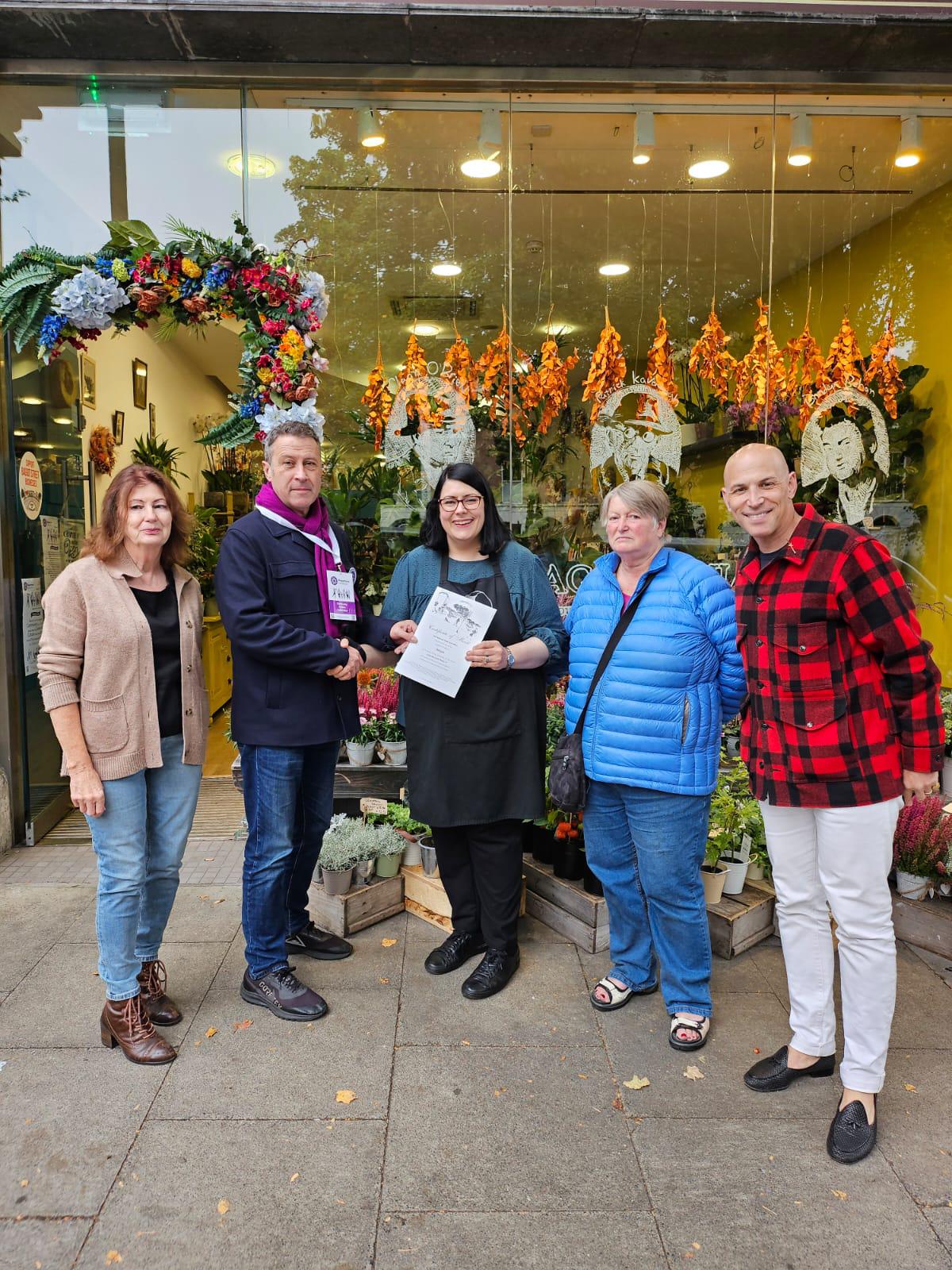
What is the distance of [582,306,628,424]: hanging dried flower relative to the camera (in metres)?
5.49

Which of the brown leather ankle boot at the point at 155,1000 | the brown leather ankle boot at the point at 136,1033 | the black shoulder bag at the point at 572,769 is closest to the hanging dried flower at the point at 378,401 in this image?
the black shoulder bag at the point at 572,769

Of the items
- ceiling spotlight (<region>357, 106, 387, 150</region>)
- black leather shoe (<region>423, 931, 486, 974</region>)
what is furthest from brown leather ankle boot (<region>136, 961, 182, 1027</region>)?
ceiling spotlight (<region>357, 106, 387, 150</region>)

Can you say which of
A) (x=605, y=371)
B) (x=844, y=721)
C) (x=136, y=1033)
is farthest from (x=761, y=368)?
(x=136, y=1033)

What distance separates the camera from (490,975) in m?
3.09

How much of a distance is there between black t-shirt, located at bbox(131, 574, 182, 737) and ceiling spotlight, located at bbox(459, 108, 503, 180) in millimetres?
3891

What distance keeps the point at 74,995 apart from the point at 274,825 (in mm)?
1114

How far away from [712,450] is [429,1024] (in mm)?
4175

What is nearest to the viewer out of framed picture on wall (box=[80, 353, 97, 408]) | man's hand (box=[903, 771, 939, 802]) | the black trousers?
man's hand (box=[903, 771, 939, 802])

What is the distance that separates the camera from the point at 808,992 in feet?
8.26

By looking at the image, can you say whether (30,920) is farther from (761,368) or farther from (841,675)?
(761,368)

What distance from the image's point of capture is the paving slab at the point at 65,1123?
2123 mm

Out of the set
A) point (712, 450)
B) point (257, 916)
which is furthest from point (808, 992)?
point (712, 450)

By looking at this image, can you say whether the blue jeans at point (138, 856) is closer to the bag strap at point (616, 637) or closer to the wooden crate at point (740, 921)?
the bag strap at point (616, 637)

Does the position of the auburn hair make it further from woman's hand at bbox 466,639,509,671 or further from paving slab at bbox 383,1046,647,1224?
paving slab at bbox 383,1046,647,1224
